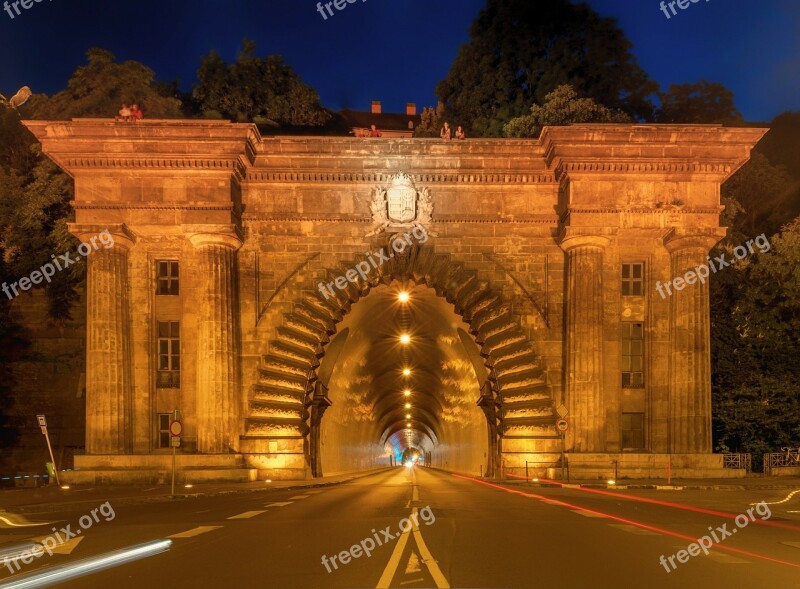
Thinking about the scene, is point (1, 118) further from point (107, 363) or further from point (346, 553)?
point (346, 553)

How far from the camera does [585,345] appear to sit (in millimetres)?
31453

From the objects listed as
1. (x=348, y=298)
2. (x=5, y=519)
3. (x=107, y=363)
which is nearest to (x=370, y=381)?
(x=348, y=298)

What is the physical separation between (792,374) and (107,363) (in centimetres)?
2810

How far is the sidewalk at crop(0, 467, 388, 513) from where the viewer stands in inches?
863

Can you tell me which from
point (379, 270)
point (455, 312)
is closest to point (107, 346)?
point (379, 270)

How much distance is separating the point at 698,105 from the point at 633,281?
96.9 feet

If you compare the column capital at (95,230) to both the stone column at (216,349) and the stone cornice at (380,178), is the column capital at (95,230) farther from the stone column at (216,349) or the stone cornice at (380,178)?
the stone cornice at (380,178)

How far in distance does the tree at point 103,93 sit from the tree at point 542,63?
20279mm

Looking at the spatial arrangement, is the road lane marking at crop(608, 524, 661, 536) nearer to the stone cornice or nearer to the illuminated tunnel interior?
the stone cornice

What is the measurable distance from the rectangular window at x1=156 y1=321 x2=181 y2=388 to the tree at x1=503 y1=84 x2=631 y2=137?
23.6m

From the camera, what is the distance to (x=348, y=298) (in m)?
33.0

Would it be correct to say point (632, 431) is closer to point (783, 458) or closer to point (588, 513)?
point (783, 458)

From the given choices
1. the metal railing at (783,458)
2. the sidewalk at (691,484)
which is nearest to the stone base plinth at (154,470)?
the sidewalk at (691,484)

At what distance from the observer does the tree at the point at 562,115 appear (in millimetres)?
47250
